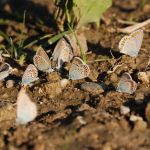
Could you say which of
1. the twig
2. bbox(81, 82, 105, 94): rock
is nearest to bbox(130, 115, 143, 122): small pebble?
bbox(81, 82, 105, 94): rock

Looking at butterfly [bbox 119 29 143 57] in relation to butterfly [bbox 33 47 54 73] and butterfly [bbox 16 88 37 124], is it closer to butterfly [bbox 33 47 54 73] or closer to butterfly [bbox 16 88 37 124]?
butterfly [bbox 33 47 54 73]

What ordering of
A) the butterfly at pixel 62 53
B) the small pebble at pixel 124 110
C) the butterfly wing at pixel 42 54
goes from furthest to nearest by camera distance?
the butterfly at pixel 62 53, the butterfly wing at pixel 42 54, the small pebble at pixel 124 110

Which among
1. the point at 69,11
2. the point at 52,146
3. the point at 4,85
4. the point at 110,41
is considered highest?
the point at 69,11

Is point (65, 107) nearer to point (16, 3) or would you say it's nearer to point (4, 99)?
point (4, 99)

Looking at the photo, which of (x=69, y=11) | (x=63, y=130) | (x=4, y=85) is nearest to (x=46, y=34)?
(x=69, y=11)

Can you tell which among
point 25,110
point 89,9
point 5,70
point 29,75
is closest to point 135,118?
point 25,110

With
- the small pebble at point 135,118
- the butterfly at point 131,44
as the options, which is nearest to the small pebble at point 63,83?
the butterfly at point 131,44

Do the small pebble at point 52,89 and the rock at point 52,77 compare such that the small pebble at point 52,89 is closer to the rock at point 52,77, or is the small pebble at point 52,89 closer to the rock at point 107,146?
the rock at point 52,77
